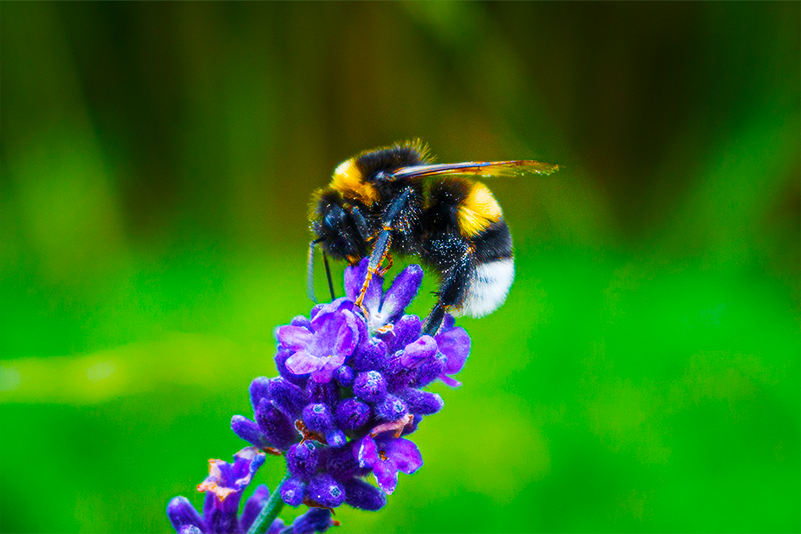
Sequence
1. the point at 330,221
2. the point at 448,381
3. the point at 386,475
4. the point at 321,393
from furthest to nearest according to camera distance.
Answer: the point at 330,221, the point at 448,381, the point at 321,393, the point at 386,475

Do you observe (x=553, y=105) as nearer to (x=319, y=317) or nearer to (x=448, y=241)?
(x=448, y=241)

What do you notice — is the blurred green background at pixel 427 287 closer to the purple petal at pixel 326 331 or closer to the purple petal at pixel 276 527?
the purple petal at pixel 276 527

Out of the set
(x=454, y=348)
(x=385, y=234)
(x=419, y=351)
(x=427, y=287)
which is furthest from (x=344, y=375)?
(x=427, y=287)

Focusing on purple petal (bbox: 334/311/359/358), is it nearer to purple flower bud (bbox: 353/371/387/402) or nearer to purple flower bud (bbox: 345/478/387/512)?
purple flower bud (bbox: 353/371/387/402)

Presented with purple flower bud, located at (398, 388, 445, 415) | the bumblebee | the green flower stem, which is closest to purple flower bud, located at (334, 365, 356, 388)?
purple flower bud, located at (398, 388, 445, 415)

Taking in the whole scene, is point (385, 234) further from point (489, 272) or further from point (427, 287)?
point (427, 287)

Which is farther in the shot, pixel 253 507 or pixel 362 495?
pixel 253 507
